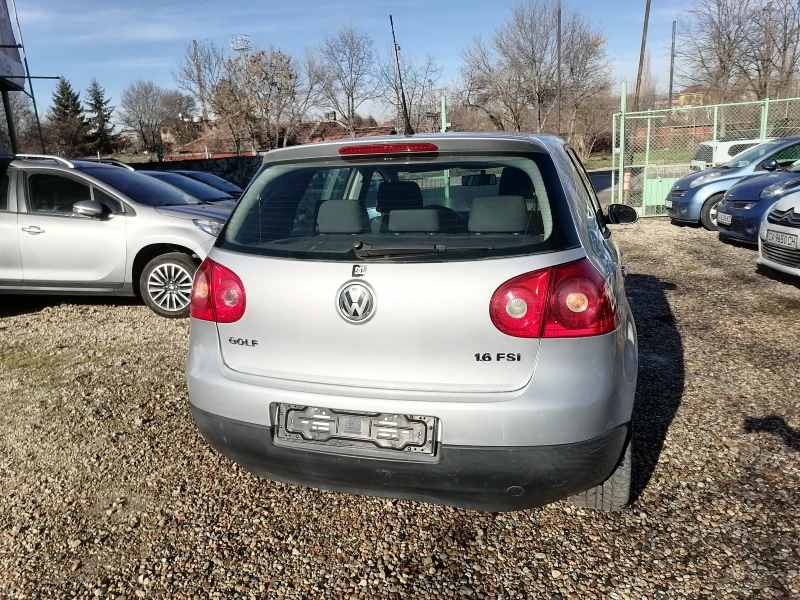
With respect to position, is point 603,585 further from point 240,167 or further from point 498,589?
point 240,167

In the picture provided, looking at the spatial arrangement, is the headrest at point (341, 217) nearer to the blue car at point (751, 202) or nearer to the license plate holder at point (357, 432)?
the license plate holder at point (357, 432)

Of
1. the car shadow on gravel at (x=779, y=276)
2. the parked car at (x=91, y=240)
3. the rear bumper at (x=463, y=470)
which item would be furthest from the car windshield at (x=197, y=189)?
the car shadow on gravel at (x=779, y=276)

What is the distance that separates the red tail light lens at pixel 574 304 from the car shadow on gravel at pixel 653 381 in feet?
3.62

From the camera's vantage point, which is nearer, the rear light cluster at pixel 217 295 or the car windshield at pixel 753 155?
the rear light cluster at pixel 217 295

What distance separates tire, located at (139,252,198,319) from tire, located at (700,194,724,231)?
30.4 ft

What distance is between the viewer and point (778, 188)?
880 centimetres

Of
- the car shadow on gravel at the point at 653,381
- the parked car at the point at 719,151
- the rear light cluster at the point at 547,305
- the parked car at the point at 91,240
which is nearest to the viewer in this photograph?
the rear light cluster at the point at 547,305

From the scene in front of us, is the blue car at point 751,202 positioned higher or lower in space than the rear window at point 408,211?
lower

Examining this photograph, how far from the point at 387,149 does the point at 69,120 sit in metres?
58.2

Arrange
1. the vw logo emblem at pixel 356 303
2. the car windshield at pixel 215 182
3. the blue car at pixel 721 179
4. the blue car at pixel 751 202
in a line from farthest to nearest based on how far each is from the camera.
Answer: the car windshield at pixel 215 182
the blue car at pixel 721 179
the blue car at pixel 751 202
the vw logo emblem at pixel 356 303

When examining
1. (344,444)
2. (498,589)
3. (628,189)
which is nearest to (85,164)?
(344,444)

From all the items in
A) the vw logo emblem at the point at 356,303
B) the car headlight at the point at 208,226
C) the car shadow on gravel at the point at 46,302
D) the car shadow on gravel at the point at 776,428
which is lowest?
the car shadow on gravel at the point at 776,428

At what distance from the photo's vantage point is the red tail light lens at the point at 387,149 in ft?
7.97

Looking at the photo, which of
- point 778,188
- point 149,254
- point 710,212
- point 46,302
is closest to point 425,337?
point 149,254
